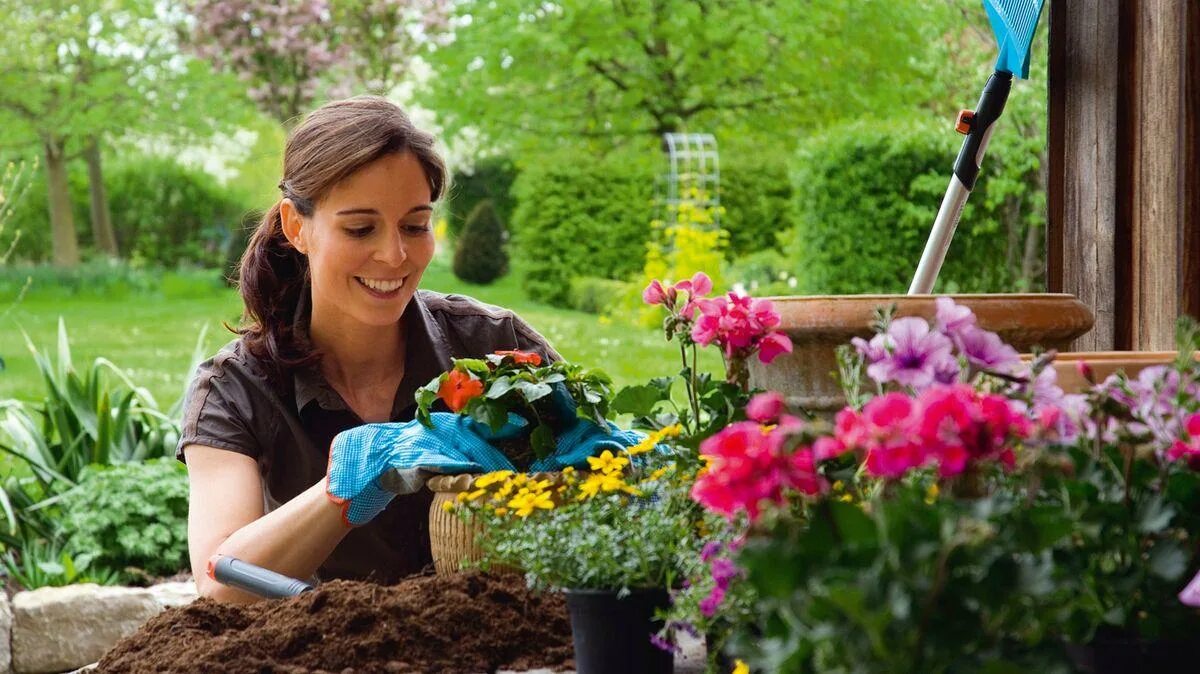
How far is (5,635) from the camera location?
363 centimetres

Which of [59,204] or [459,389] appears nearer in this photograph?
[459,389]

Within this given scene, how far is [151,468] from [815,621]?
145 inches

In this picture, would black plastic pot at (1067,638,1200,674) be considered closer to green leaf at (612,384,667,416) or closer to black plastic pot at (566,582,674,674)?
black plastic pot at (566,582,674,674)

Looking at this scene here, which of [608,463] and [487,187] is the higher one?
[487,187]

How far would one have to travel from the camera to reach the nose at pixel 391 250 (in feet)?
6.48

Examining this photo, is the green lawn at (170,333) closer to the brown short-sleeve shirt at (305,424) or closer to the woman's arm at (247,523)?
the brown short-sleeve shirt at (305,424)

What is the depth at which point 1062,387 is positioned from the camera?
104 centimetres

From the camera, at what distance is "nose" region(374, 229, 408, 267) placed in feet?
6.48

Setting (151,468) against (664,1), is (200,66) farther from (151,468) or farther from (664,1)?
(151,468)

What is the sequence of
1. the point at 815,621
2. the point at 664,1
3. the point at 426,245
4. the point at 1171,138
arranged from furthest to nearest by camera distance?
1. the point at 664,1
2. the point at 426,245
3. the point at 1171,138
4. the point at 815,621

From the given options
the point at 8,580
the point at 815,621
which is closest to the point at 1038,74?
the point at 8,580

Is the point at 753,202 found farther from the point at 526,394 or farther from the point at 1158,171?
the point at 526,394

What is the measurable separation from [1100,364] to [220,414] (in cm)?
135

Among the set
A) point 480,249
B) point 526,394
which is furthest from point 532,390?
point 480,249
